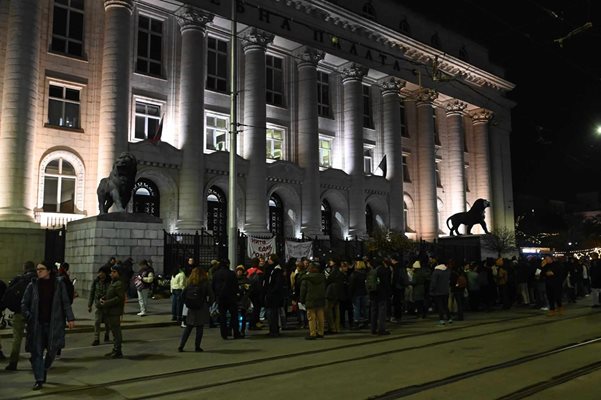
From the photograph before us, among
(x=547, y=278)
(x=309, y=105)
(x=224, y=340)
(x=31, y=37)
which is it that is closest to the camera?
(x=224, y=340)

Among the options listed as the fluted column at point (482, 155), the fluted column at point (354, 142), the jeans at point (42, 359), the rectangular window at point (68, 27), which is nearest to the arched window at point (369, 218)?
the fluted column at point (354, 142)

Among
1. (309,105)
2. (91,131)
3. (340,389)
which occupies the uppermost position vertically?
(309,105)

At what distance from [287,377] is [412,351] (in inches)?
132

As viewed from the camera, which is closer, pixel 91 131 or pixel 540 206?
pixel 91 131

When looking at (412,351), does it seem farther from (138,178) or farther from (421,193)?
(421,193)

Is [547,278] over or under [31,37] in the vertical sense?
under

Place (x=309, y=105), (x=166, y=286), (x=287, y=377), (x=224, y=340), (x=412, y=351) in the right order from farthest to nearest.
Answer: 1. (x=309, y=105)
2. (x=166, y=286)
3. (x=224, y=340)
4. (x=412, y=351)
5. (x=287, y=377)

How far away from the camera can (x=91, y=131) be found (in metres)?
28.0

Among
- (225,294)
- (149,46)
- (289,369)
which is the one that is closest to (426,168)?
(149,46)

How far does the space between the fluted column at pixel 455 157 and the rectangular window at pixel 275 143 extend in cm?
1820

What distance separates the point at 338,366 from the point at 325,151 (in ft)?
99.2

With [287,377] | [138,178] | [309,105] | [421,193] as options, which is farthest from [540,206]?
[287,377]

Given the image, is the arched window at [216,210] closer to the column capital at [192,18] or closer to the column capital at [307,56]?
the column capital at [192,18]

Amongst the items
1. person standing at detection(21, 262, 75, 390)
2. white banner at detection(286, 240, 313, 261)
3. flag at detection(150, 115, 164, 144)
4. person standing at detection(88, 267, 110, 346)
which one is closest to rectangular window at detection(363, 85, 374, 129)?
white banner at detection(286, 240, 313, 261)
